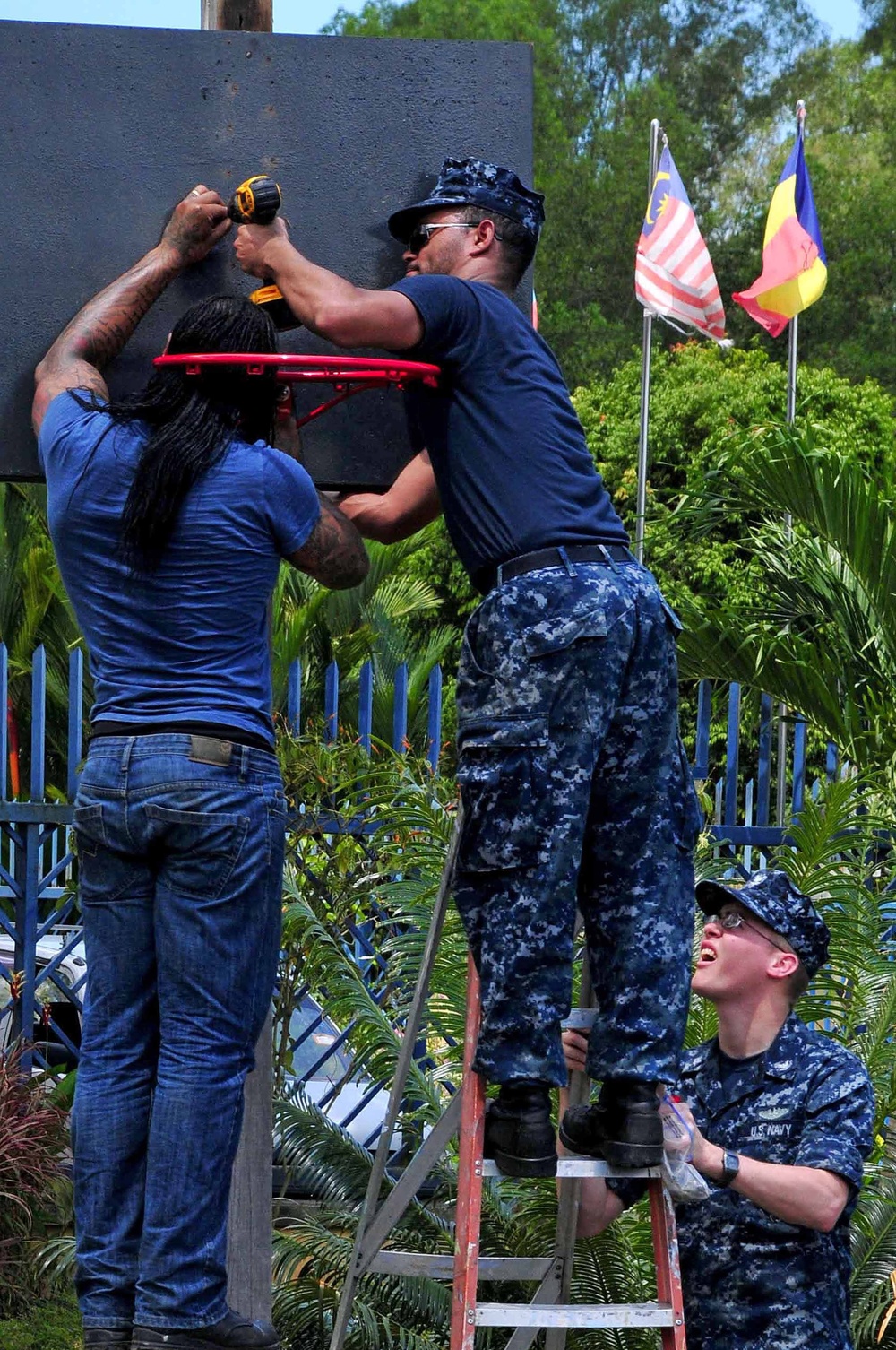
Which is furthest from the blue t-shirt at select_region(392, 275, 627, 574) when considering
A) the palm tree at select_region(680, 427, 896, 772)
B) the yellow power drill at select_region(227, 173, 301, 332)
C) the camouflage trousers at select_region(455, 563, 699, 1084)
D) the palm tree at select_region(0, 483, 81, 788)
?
the palm tree at select_region(0, 483, 81, 788)

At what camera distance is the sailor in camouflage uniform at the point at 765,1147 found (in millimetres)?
2986

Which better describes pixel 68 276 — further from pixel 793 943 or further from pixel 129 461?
pixel 793 943

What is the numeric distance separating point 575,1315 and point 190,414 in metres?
1.71

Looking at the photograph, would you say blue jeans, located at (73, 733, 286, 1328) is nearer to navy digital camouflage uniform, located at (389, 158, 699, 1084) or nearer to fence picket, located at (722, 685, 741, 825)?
navy digital camouflage uniform, located at (389, 158, 699, 1084)

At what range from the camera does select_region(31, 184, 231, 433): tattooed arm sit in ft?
11.0

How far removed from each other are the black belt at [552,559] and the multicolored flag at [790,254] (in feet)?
34.6

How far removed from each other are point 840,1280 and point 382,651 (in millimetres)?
12550

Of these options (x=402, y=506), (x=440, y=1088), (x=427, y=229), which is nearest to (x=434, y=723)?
(x=440, y=1088)

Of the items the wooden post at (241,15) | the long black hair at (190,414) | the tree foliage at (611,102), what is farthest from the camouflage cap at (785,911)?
the tree foliage at (611,102)

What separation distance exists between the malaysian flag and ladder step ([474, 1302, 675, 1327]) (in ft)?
36.9

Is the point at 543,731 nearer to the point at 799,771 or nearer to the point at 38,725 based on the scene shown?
the point at 38,725

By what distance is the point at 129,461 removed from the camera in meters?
2.91

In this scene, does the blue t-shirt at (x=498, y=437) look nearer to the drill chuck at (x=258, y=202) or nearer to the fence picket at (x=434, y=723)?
the drill chuck at (x=258, y=202)

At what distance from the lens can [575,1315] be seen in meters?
2.81
